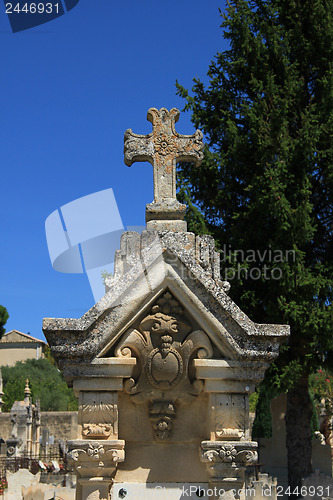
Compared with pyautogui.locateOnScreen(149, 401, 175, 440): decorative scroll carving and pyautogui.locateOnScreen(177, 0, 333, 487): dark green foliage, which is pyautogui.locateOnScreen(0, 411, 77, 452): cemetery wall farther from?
pyautogui.locateOnScreen(149, 401, 175, 440): decorative scroll carving

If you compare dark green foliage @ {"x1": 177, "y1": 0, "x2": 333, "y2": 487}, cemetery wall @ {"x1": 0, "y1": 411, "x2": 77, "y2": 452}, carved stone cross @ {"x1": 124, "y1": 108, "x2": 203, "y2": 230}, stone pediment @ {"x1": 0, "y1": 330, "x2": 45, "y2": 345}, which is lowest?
cemetery wall @ {"x1": 0, "y1": 411, "x2": 77, "y2": 452}

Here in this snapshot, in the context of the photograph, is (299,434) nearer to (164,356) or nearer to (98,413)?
(164,356)

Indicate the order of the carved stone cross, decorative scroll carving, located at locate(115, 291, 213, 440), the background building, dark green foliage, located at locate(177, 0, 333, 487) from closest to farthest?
decorative scroll carving, located at locate(115, 291, 213, 440)
the carved stone cross
dark green foliage, located at locate(177, 0, 333, 487)
the background building

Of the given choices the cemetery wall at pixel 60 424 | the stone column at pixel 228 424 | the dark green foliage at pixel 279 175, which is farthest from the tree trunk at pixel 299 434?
the cemetery wall at pixel 60 424

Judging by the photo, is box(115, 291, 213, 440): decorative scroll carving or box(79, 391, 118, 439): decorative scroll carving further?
box(115, 291, 213, 440): decorative scroll carving

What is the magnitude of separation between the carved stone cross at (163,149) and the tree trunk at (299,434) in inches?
429

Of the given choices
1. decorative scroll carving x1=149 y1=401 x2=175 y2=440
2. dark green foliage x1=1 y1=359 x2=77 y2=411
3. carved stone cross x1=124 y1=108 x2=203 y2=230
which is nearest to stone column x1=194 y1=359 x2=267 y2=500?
decorative scroll carving x1=149 y1=401 x2=175 y2=440

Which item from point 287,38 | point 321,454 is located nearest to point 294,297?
point 287,38

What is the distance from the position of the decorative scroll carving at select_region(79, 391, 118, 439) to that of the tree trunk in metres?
11.1

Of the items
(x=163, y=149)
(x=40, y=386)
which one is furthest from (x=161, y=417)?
(x=40, y=386)

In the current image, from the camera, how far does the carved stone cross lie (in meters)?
5.12

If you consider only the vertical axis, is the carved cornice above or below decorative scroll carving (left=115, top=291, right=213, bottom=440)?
below

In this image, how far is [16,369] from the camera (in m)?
67.1

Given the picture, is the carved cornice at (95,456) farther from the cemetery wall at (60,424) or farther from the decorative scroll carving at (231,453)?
the cemetery wall at (60,424)
